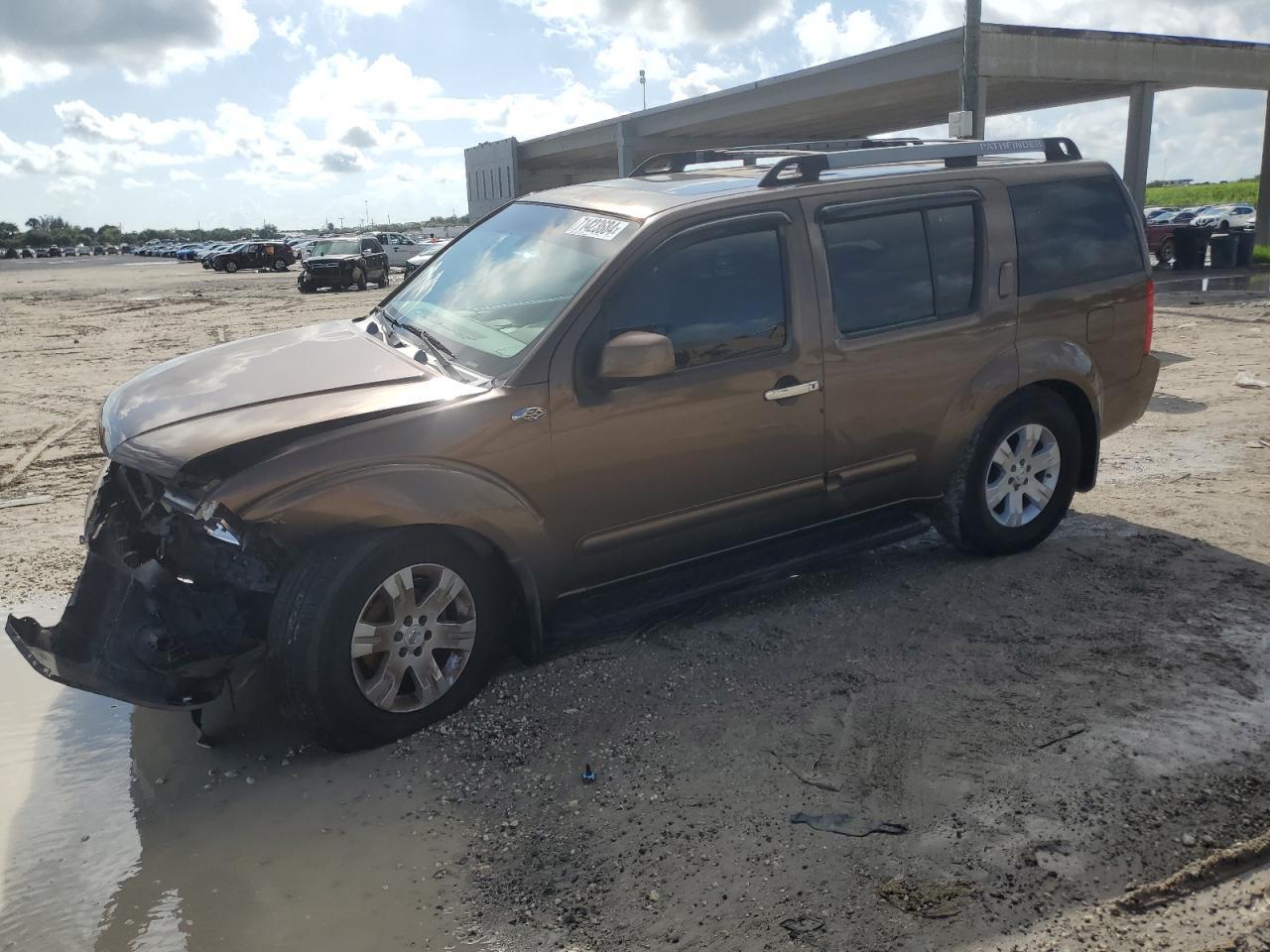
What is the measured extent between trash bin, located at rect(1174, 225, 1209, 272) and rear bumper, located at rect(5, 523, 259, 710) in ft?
86.5

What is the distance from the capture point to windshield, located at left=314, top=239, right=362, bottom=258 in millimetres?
29922

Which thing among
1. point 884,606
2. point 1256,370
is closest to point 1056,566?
point 884,606

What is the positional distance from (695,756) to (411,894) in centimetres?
106

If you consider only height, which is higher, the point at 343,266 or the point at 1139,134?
the point at 1139,134

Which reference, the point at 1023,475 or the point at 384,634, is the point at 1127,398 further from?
the point at 384,634

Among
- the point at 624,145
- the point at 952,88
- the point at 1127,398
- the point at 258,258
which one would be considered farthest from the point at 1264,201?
the point at 258,258

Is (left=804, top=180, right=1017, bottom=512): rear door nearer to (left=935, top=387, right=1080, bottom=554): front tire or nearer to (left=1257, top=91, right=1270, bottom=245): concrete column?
(left=935, top=387, right=1080, bottom=554): front tire

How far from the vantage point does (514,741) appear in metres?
3.66

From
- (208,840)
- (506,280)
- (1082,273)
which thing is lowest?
(208,840)

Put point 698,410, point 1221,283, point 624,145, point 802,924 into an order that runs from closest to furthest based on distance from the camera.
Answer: point 802,924 → point 698,410 → point 1221,283 → point 624,145

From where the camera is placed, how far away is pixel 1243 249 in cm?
2491

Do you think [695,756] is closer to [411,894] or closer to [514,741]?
[514,741]

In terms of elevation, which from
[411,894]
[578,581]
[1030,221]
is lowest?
[411,894]

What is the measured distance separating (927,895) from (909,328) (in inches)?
102
